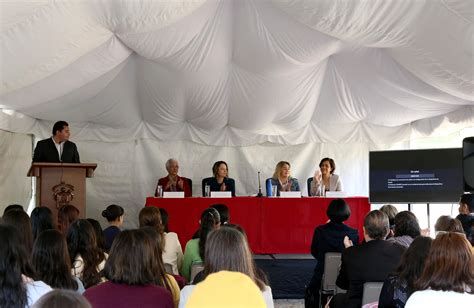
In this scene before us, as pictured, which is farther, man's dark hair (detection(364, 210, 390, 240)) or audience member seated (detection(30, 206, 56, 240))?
audience member seated (detection(30, 206, 56, 240))

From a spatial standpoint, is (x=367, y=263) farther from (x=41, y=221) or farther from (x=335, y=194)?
(x=335, y=194)

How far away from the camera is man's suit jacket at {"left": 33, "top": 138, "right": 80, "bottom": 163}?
7148 millimetres

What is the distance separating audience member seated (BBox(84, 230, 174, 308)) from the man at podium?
440cm

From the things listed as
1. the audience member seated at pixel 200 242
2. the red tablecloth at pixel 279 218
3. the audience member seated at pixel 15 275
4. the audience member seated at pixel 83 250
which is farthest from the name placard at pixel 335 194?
the audience member seated at pixel 15 275

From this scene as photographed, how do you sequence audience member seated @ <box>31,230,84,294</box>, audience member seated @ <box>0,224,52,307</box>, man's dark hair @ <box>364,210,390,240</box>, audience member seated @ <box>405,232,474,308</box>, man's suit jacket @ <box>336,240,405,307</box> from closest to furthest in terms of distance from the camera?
audience member seated @ <box>0,224,52,307</box>, audience member seated @ <box>405,232,474,308</box>, audience member seated @ <box>31,230,84,294</box>, man's suit jacket @ <box>336,240,405,307</box>, man's dark hair @ <box>364,210,390,240</box>

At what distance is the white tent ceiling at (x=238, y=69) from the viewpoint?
16.1ft

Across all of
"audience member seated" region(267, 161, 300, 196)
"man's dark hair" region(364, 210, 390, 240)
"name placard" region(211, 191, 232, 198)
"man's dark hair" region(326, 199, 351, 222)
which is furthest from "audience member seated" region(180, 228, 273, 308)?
"audience member seated" region(267, 161, 300, 196)

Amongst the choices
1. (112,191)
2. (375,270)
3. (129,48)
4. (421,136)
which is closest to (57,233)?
(375,270)

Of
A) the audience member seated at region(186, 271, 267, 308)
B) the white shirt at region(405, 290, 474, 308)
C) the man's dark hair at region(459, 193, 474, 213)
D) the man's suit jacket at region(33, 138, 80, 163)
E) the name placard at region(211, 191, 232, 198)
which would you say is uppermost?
the man's suit jacket at region(33, 138, 80, 163)

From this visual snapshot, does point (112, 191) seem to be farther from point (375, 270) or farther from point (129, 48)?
point (375, 270)

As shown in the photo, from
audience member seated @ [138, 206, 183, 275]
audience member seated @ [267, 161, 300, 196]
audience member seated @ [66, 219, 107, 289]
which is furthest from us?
audience member seated @ [267, 161, 300, 196]

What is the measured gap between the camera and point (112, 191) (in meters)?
9.12

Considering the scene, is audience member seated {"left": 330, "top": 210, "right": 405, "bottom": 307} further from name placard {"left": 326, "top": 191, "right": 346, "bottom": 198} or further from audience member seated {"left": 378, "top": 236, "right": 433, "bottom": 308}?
name placard {"left": 326, "top": 191, "right": 346, "bottom": 198}

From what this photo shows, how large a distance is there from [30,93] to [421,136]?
5.45m
